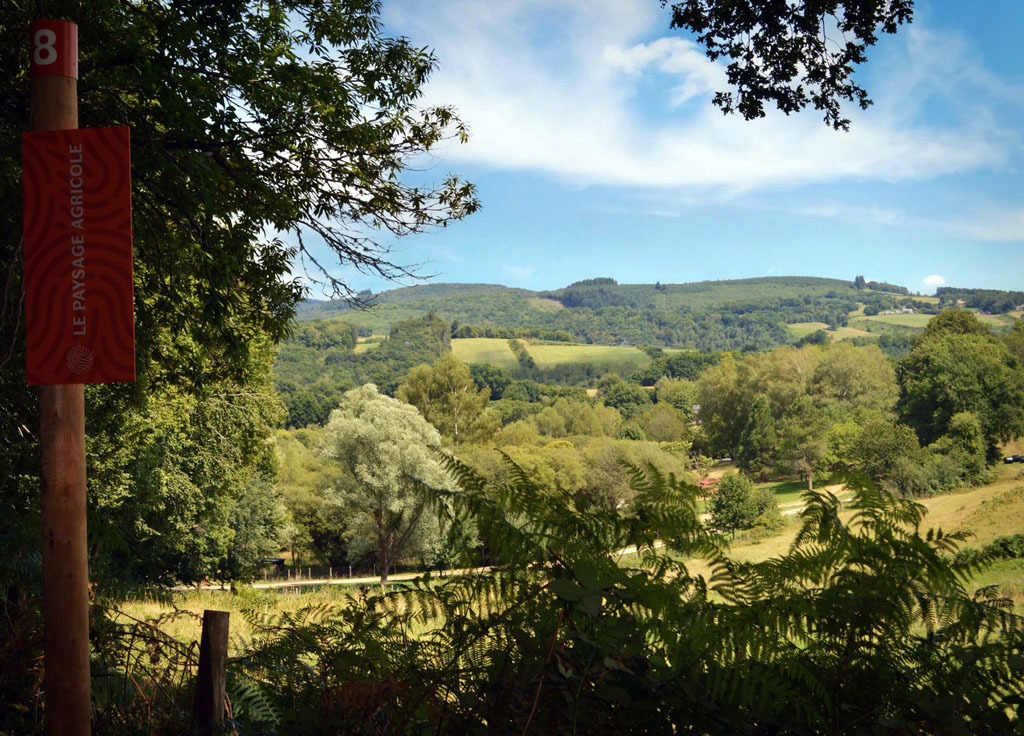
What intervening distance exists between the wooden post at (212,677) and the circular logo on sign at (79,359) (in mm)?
775

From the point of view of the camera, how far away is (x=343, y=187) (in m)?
6.05

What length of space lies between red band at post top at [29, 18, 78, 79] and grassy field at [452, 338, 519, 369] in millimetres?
122923

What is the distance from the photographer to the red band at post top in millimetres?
1789

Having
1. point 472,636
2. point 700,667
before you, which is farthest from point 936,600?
point 472,636

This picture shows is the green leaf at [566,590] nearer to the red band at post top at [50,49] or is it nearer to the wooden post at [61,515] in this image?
the wooden post at [61,515]

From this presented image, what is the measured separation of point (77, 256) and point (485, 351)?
134m

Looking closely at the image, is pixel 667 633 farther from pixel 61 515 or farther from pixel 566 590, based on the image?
pixel 61 515

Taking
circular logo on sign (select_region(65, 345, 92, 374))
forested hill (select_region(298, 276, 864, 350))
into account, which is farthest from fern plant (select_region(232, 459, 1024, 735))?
forested hill (select_region(298, 276, 864, 350))

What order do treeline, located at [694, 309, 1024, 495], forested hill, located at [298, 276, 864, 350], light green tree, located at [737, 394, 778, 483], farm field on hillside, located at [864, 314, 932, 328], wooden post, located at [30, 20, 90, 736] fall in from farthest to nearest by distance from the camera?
forested hill, located at [298, 276, 864, 350], farm field on hillside, located at [864, 314, 932, 328], light green tree, located at [737, 394, 778, 483], treeline, located at [694, 309, 1024, 495], wooden post, located at [30, 20, 90, 736]

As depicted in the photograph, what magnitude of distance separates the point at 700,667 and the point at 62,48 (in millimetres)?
2152

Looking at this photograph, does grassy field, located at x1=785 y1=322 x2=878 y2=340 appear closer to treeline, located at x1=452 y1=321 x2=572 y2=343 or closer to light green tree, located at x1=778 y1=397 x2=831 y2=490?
treeline, located at x1=452 y1=321 x2=572 y2=343

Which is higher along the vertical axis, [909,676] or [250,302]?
[250,302]

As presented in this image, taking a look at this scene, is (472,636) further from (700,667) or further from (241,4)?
(241,4)

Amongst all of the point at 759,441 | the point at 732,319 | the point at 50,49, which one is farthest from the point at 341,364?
the point at 732,319
